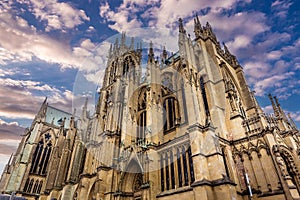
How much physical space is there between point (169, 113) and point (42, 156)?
111ft

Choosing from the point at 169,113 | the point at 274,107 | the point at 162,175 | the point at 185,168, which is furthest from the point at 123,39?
the point at 185,168

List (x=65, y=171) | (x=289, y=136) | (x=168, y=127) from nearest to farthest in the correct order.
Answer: (x=289, y=136) → (x=168, y=127) → (x=65, y=171)

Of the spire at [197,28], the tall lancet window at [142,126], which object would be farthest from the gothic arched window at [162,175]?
the spire at [197,28]

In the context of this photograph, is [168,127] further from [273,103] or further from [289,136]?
[273,103]

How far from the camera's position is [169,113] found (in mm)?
21781

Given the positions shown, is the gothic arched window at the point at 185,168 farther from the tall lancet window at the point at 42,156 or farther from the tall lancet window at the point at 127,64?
the tall lancet window at the point at 42,156

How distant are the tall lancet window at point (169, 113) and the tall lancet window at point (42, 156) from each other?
106 ft

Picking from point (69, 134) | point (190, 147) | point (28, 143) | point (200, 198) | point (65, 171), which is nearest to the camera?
point (200, 198)

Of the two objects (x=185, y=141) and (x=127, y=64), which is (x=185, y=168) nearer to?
(x=185, y=141)

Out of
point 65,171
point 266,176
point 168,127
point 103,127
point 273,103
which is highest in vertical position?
point 273,103

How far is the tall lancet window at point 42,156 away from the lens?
1583 inches

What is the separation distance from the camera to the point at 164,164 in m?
16.7

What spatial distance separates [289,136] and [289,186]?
7.33 meters

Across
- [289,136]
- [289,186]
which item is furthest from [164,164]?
[289,136]
